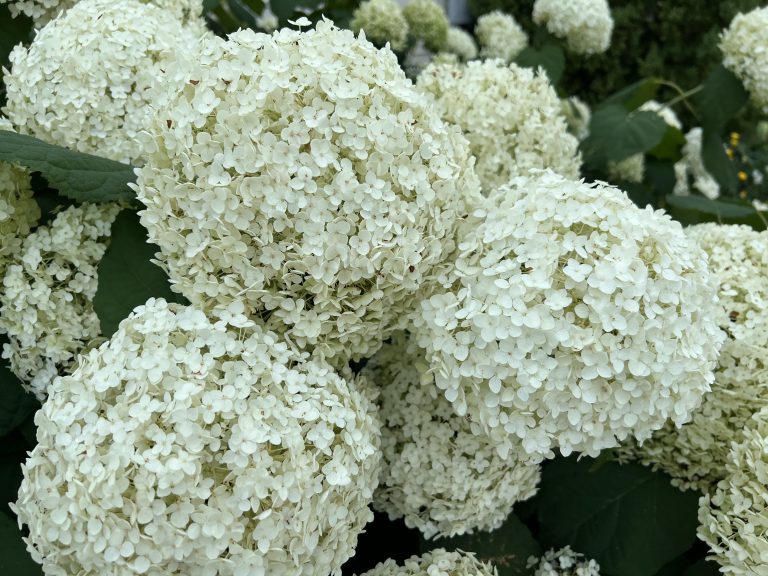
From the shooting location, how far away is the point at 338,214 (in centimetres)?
80

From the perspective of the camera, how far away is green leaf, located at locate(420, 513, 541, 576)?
1.07 metres

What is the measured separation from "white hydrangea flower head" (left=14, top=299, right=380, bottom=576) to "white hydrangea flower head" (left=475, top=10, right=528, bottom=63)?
1.95 meters

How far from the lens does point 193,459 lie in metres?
0.72

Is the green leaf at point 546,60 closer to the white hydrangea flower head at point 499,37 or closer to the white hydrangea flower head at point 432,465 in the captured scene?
the white hydrangea flower head at point 499,37

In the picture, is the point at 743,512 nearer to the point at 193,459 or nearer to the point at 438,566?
the point at 438,566

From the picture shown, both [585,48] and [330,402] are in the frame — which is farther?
[585,48]

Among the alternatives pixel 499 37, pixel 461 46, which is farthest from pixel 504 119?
pixel 461 46

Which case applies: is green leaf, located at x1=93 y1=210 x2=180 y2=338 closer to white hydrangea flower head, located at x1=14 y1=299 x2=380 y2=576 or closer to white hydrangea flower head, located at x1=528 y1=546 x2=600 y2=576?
white hydrangea flower head, located at x1=14 y1=299 x2=380 y2=576

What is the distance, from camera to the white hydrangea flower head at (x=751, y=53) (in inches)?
70.8

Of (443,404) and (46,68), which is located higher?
(46,68)

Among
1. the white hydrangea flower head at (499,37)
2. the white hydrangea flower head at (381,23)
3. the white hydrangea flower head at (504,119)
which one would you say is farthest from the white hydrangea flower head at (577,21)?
the white hydrangea flower head at (504,119)

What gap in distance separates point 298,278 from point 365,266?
8 cm

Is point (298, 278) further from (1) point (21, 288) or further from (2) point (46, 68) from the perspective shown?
(2) point (46, 68)

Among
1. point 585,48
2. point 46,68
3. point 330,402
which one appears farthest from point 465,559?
point 585,48
